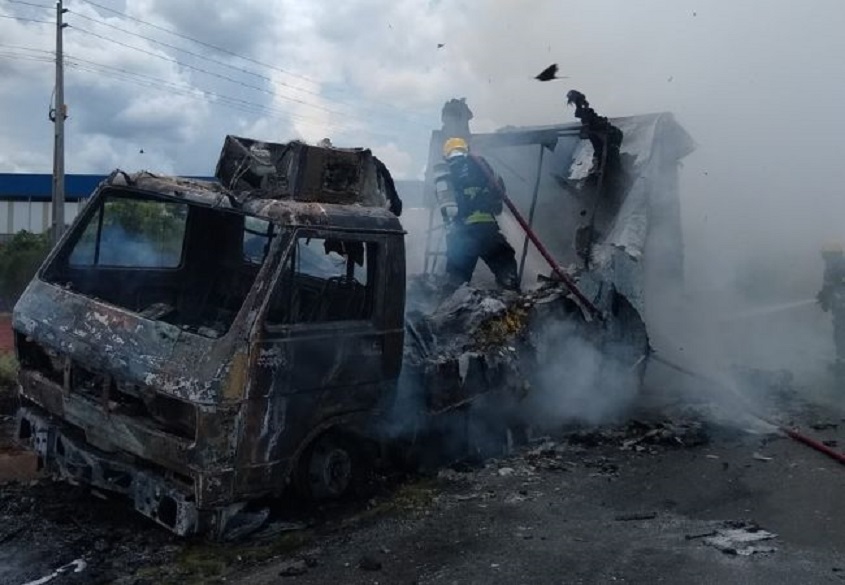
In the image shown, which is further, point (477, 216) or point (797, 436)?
point (477, 216)

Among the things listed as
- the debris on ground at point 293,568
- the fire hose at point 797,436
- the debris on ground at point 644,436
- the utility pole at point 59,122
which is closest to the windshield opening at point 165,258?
the debris on ground at point 293,568

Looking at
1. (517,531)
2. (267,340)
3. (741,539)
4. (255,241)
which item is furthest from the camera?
(255,241)

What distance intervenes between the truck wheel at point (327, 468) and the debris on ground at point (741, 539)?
6.88 feet

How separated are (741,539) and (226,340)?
9.98ft

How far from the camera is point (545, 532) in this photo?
15.6 feet

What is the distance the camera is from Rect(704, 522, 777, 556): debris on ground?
444 cm

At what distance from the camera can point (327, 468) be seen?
480cm

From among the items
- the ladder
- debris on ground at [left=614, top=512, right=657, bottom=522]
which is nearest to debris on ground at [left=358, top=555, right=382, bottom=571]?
debris on ground at [left=614, top=512, right=657, bottom=522]

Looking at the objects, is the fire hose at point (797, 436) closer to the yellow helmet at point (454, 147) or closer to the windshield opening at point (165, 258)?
the yellow helmet at point (454, 147)

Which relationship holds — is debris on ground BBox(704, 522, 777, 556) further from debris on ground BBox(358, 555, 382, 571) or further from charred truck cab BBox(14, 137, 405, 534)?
charred truck cab BBox(14, 137, 405, 534)

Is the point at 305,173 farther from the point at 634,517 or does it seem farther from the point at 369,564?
the point at 634,517

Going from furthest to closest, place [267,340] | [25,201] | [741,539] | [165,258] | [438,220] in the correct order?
[25,201]
[438,220]
[165,258]
[741,539]
[267,340]

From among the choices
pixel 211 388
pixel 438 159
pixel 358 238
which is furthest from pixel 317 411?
pixel 438 159

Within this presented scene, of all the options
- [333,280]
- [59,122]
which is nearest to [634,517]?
[333,280]
